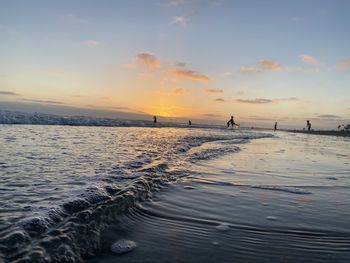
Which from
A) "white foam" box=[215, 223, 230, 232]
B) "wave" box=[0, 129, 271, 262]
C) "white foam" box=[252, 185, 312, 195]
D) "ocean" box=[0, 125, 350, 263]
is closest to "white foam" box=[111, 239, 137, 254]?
"ocean" box=[0, 125, 350, 263]

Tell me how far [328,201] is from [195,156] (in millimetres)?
5662

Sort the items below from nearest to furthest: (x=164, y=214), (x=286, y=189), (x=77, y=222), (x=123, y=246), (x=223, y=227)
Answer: (x=123, y=246) → (x=77, y=222) → (x=223, y=227) → (x=164, y=214) → (x=286, y=189)

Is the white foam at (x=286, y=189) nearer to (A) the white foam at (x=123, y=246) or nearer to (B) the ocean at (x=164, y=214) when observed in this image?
(B) the ocean at (x=164, y=214)

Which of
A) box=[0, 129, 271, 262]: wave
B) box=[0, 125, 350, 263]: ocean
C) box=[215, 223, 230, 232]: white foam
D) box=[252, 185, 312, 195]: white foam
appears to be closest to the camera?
box=[0, 129, 271, 262]: wave

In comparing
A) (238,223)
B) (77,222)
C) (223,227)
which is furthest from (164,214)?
(77,222)

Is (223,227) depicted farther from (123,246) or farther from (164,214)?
(123,246)

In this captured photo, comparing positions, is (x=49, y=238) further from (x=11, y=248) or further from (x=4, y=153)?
(x=4, y=153)

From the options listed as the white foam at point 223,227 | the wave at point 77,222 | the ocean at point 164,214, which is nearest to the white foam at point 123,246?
the ocean at point 164,214

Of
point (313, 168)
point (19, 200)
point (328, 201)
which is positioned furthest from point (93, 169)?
point (313, 168)

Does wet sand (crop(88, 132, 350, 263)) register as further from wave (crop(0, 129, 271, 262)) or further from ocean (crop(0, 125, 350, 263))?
wave (crop(0, 129, 271, 262))

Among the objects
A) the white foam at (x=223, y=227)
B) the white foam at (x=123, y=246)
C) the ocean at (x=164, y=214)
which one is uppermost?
the ocean at (x=164, y=214)

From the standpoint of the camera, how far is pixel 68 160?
7.66 meters

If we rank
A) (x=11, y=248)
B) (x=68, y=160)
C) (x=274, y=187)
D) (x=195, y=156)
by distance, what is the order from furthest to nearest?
(x=195, y=156) < (x=68, y=160) < (x=274, y=187) < (x=11, y=248)

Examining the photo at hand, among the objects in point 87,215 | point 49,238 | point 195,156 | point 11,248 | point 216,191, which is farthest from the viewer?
point 195,156
